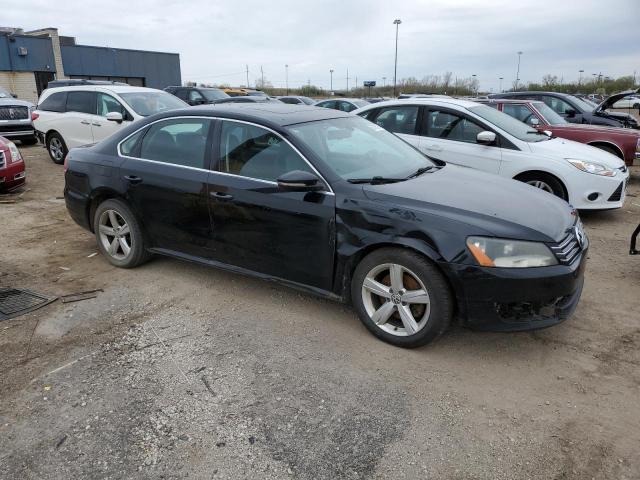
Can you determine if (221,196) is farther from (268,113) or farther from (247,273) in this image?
(268,113)

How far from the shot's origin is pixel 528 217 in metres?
3.43

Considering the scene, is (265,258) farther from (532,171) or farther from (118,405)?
(532,171)

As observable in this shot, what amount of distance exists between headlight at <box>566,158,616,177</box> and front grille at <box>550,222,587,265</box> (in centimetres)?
331

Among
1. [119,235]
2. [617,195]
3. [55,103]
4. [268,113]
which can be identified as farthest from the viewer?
[55,103]

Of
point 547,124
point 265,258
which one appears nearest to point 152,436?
point 265,258

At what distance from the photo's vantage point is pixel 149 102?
10188mm

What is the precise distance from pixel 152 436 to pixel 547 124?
8898 mm

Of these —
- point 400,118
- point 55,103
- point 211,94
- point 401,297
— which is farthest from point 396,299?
point 211,94

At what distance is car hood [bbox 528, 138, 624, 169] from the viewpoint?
21.9 feet

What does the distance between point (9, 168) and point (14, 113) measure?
6.87 m

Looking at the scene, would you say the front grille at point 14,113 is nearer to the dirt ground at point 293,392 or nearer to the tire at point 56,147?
the tire at point 56,147

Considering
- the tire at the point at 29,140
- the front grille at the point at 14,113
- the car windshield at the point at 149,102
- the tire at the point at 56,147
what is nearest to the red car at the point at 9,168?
the car windshield at the point at 149,102

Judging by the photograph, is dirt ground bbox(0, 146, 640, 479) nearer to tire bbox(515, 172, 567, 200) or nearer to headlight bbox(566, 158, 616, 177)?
tire bbox(515, 172, 567, 200)

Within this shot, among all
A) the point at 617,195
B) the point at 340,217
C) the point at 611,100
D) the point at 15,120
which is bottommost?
the point at 617,195
